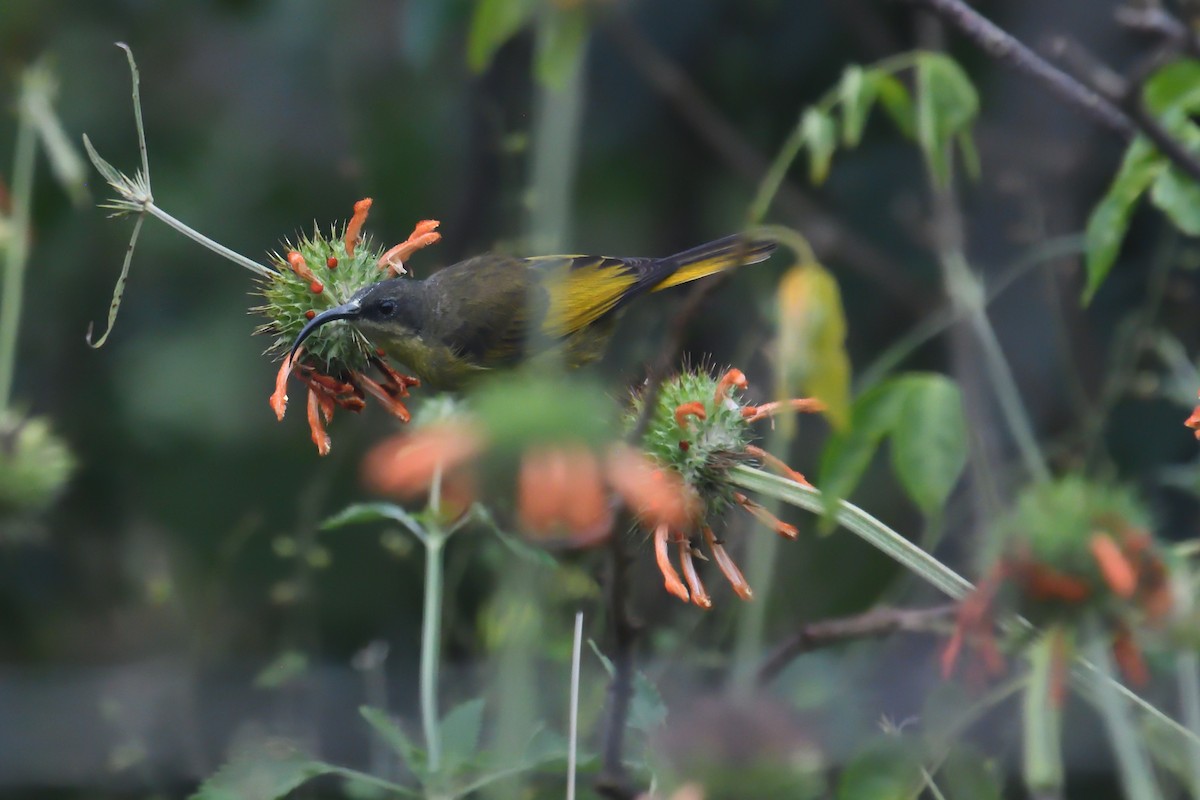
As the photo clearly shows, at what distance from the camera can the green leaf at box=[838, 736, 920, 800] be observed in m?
1.11

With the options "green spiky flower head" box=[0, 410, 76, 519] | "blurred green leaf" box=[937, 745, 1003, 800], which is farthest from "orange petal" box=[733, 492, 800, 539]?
"green spiky flower head" box=[0, 410, 76, 519]

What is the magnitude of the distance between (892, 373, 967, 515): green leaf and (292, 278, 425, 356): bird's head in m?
0.78

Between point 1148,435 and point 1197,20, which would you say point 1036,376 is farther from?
point 1197,20

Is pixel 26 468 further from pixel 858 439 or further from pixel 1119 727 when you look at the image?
pixel 1119 727

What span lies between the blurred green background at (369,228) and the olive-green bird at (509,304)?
22cm

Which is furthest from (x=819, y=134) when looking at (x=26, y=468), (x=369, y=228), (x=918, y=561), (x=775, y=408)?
(x=369, y=228)

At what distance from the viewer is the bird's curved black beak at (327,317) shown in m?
1.72

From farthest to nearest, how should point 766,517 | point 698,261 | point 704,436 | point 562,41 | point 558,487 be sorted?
point 698,261
point 704,436
point 766,517
point 562,41
point 558,487

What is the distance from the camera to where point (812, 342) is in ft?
3.09

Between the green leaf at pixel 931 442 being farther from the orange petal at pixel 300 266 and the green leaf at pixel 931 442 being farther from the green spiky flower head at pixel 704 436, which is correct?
the orange petal at pixel 300 266

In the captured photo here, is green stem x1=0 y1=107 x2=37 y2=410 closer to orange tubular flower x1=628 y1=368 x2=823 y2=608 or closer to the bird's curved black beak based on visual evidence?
the bird's curved black beak

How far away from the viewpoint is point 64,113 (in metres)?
3.55

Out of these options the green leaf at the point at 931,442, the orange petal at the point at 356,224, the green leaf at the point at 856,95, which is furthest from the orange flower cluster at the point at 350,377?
the green leaf at the point at 931,442

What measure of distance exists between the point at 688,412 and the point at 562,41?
65cm
